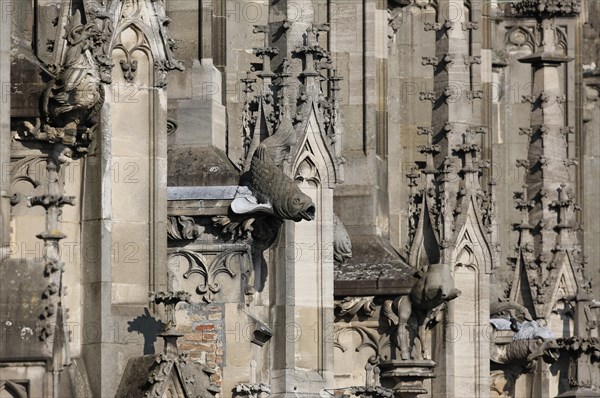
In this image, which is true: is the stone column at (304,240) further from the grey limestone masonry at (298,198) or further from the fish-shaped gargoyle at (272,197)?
the fish-shaped gargoyle at (272,197)

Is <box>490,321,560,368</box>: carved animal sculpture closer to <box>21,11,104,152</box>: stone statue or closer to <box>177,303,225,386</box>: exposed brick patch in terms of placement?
<box>177,303,225,386</box>: exposed brick patch

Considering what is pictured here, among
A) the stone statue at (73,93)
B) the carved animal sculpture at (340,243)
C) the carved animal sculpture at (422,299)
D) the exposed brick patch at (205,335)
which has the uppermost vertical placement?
the stone statue at (73,93)

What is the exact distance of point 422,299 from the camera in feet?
177

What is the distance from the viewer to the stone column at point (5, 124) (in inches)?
1378

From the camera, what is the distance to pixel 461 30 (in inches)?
2328

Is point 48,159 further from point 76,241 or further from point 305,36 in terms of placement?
point 305,36

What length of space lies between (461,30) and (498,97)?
10237mm

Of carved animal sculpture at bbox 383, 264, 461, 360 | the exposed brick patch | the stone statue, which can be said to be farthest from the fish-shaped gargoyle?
carved animal sculpture at bbox 383, 264, 461, 360

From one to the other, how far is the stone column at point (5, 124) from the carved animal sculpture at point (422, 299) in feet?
62.3

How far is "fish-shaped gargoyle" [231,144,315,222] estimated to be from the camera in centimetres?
4441

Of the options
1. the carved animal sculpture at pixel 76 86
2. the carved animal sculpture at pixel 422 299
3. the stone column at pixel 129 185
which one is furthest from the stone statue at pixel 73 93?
the carved animal sculpture at pixel 422 299

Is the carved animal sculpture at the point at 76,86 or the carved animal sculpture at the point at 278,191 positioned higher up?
the carved animal sculpture at the point at 76,86

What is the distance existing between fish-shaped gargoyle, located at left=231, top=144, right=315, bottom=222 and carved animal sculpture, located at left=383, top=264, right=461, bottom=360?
884 centimetres

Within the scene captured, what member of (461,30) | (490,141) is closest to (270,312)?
(461,30)
